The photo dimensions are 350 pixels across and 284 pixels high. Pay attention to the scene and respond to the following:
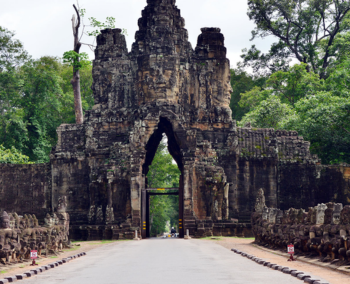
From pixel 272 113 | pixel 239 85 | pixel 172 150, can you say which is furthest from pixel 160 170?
pixel 172 150

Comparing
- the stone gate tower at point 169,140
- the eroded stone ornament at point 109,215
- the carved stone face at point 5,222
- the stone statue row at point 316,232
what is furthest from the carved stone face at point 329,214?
the eroded stone ornament at point 109,215

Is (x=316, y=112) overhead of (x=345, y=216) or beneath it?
overhead

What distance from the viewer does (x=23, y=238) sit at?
1895 cm

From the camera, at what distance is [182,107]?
3725 centimetres

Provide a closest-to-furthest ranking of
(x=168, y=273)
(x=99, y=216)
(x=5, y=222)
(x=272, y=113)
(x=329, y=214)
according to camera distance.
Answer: (x=168, y=273)
(x=329, y=214)
(x=5, y=222)
(x=99, y=216)
(x=272, y=113)

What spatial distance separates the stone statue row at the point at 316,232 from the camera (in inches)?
612

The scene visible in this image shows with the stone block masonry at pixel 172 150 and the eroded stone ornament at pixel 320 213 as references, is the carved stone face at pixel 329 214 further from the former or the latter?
the stone block masonry at pixel 172 150

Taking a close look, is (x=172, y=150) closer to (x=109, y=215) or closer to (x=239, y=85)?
(x=109, y=215)

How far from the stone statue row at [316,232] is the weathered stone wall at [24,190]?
16.8 meters

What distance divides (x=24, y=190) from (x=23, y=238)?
18631mm

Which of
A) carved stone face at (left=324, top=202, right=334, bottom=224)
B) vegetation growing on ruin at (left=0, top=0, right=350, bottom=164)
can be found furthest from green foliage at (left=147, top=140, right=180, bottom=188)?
carved stone face at (left=324, top=202, right=334, bottom=224)

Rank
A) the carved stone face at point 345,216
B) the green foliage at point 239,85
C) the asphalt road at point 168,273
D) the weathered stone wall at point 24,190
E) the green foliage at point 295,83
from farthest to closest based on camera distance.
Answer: the green foliage at point 239,85, the green foliage at point 295,83, the weathered stone wall at point 24,190, the carved stone face at point 345,216, the asphalt road at point 168,273

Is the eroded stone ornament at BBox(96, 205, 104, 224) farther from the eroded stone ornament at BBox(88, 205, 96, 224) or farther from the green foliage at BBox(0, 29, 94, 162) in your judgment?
the green foliage at BBox(0, 29, 94, 162)

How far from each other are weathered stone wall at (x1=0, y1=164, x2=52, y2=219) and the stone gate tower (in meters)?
0.77
